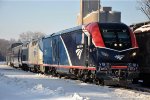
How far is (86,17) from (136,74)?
276 ft

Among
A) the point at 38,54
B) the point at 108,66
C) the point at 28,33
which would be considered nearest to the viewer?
the point at 108,66

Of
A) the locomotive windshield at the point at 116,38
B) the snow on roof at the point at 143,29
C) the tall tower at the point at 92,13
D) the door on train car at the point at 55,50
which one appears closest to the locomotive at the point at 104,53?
the locomotive windshield at the point at 116,38

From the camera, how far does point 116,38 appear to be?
63.4ft

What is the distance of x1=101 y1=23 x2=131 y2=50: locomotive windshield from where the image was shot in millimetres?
19016

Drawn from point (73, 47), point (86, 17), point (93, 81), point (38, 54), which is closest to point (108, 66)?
point (93, 81)

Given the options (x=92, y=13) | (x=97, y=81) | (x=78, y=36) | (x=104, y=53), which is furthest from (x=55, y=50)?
(x=92, y=13)

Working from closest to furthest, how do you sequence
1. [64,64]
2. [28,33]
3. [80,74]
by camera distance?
[80,74] → [64,64] → [28,33]

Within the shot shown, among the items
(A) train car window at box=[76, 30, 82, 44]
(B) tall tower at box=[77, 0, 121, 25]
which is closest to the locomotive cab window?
(A) train car window at box=[76, 30, 82, 44]

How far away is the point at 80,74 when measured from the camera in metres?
21.5

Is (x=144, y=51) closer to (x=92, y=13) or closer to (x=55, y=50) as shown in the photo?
(x=55, y=50)

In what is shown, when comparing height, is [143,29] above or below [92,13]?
below

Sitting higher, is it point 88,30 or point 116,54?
point 88,30

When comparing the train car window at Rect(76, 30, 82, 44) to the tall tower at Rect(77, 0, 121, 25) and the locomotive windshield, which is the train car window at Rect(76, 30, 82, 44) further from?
the tall tower at Rect(77, 0, 121, 25)

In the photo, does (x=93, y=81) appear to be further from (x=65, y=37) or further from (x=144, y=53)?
(x=65, y=37)
